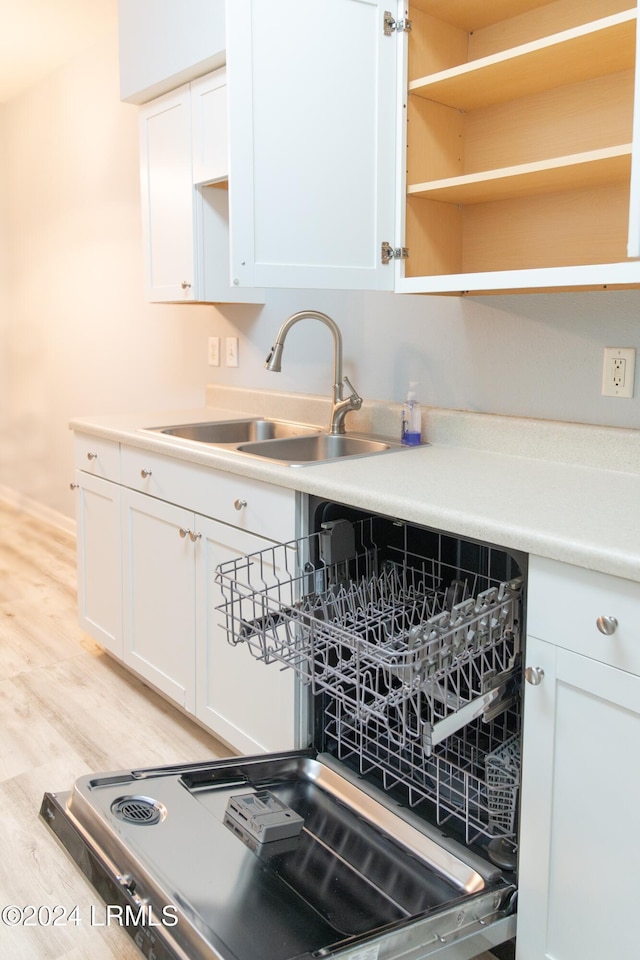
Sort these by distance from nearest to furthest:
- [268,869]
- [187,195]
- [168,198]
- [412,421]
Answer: [268,869], [412,421], [187,195], [168,198]

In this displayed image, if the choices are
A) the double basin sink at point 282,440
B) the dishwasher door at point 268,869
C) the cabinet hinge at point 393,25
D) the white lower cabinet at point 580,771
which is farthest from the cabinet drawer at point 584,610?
the cabinet hinge at point 393,25

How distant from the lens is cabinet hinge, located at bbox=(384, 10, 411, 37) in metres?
1.90

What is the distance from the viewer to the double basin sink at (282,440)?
2.29 m

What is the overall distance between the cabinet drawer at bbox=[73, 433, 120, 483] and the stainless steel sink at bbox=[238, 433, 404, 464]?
57 centimetres

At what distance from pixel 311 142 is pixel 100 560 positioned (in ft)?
5.21

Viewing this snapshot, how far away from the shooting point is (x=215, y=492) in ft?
7.00

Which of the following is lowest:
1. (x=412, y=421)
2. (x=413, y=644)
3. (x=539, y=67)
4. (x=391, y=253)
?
(x=413, y=644)

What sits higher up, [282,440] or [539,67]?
[539,67]

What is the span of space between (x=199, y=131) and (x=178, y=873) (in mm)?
2142

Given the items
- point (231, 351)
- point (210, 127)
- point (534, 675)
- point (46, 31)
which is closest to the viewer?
point (534, 675)

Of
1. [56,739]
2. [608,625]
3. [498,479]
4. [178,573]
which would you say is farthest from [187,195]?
[608,625]

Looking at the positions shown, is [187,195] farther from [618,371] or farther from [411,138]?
[618,371]

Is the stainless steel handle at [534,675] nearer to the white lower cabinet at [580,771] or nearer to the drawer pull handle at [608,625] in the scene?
the white lower cabinet at [580,771]

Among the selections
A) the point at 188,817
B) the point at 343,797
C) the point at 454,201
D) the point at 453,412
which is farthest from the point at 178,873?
the point at 454,201
